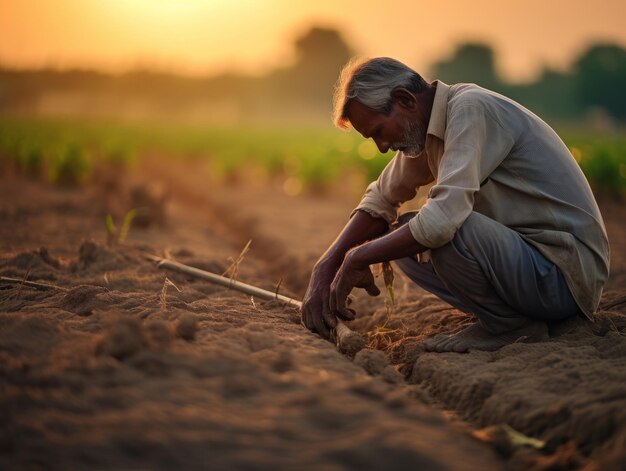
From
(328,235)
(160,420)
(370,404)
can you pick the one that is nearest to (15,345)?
(160,420)

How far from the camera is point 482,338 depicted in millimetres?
2895

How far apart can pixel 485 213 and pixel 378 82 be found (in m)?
0.71

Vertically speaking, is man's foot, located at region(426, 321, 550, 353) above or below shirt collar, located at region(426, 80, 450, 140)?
below

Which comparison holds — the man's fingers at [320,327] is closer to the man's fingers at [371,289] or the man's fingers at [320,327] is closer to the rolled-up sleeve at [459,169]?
the man's fingers at [371,289]

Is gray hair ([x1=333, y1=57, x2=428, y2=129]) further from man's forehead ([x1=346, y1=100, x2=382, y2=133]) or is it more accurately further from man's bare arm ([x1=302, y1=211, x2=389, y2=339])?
man's bare arm ([x1=302, y1=211, x2=389, y2=339])

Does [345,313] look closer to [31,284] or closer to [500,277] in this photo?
[500,277]

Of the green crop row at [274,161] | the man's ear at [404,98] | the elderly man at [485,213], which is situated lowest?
the green crop row at [274,161]

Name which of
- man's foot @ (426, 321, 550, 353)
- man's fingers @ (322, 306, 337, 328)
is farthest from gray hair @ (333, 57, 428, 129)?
man's foot @ (426, 321, 550, 353)

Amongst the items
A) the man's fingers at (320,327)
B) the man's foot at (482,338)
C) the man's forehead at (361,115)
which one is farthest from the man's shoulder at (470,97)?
the man's fingers at (320,327)

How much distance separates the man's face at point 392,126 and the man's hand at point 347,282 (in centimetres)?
49

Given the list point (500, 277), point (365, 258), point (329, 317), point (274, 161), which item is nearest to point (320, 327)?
point (329, 317)

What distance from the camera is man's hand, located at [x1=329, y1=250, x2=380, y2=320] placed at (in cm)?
278

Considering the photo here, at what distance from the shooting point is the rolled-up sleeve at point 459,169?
2574mm

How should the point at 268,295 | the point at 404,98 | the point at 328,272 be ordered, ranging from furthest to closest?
the point at 268,295
the point at 328,272
the point at 404,98
